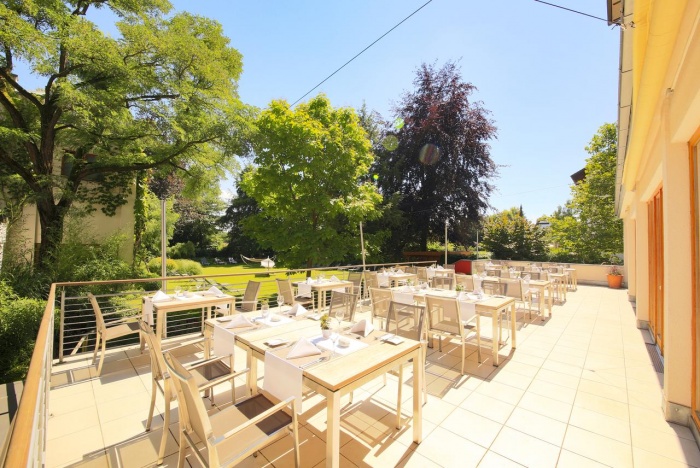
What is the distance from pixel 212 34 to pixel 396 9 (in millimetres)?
6603

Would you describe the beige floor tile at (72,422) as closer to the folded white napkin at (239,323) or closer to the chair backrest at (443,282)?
the folded white napkin at (239,323)

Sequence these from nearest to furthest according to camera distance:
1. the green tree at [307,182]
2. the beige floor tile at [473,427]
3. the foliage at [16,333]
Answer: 1. the beige floor tile at [473,427]
2. the foliage at [16,333]
3. the green tree at [307,182]

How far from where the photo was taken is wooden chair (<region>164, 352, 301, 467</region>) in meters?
1.72

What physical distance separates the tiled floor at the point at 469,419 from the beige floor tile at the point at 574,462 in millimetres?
12

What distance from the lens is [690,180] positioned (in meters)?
2.93

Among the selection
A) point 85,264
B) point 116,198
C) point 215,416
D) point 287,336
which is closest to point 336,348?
point 287,336

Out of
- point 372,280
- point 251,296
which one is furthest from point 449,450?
point 372,280

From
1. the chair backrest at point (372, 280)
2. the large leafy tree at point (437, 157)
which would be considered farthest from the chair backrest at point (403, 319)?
the large leafy tree at point (437, 157)

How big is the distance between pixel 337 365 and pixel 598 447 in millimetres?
2412

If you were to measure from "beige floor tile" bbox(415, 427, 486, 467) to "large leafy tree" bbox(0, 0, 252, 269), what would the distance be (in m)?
8.35

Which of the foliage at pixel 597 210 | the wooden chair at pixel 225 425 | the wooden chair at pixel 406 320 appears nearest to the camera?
the wooden chair at pixel 225 425

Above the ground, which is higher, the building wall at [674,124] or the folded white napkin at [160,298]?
the building wall at [674,124]

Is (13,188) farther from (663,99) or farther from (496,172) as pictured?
(496,172)

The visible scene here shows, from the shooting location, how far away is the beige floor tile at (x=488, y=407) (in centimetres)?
302
